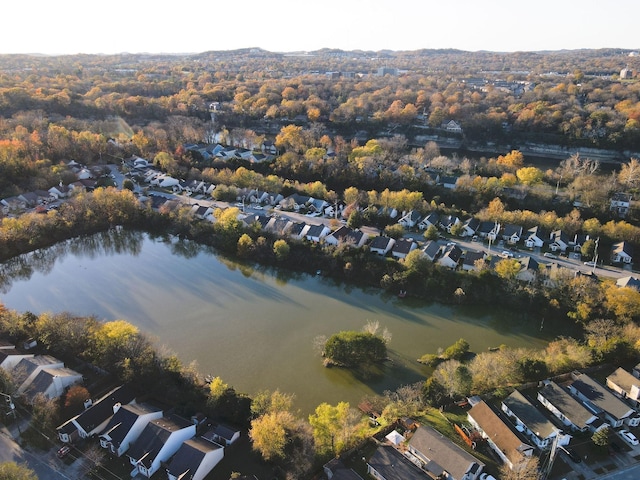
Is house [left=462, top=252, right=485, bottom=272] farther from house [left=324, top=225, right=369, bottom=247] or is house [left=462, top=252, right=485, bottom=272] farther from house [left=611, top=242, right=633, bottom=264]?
house [left=611, top=242, right=633, bottom=264]

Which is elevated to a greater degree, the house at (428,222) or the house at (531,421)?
the house at (428,222)

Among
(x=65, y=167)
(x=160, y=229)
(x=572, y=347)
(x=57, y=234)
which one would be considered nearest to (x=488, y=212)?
(x=572, y=347)

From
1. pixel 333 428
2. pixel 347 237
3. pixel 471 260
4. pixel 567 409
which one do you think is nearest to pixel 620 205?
pixel 471 260

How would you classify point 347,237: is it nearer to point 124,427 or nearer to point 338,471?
point 338,471

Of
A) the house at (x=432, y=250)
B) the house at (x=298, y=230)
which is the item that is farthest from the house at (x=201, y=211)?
the house at (x=432, y=250)

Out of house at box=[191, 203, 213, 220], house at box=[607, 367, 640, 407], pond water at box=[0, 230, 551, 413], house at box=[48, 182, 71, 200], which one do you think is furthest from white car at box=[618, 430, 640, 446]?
house at box=[48, 182, 71, 200]

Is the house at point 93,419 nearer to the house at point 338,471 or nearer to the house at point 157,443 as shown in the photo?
the house at point 157,443

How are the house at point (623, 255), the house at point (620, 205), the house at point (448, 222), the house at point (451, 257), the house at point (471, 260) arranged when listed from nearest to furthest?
1. the house at point (471, 260)
2. the house at point (451, 257)
3. the house at point (623, 255)
4. the house at point (448, 222)
5. the house at point (620, 205)

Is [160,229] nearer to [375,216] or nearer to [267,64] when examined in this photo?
[375,216]
